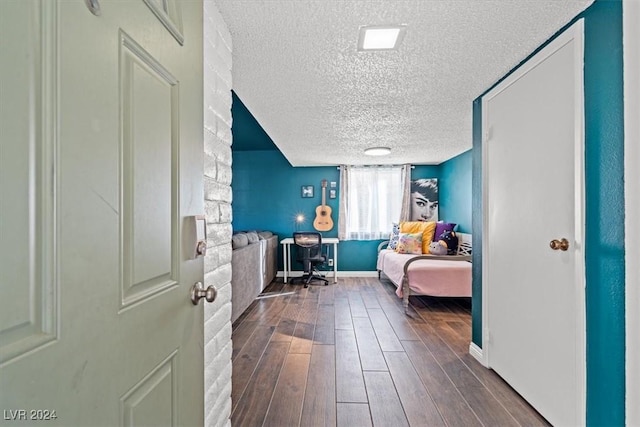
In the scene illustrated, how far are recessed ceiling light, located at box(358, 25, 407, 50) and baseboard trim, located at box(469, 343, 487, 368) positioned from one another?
2.15m

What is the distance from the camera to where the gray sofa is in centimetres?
304

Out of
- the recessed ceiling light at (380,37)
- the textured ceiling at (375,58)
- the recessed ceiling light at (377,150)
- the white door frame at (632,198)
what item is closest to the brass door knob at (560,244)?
the white door frame at (632,198)

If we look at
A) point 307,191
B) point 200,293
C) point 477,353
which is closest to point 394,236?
point 307,191

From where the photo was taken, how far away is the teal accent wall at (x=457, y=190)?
14.6 feet

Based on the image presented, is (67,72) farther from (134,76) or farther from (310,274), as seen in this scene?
(310,274)

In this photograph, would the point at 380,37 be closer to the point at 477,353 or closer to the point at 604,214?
the point at 604,214

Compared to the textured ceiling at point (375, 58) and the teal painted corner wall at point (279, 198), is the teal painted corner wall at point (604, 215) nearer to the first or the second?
the textured ceiling at point (375, 58)

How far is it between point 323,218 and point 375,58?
3.91 metres

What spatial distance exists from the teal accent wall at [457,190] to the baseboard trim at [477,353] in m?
2.47

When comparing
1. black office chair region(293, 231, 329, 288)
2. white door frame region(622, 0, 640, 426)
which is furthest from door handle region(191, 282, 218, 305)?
black office chair region(293, 231, 329, 288)

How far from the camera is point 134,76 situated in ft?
1.98

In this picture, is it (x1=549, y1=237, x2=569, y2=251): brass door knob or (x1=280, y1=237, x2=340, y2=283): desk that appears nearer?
(x1=549, y1=237, x2=569, y2=251): brass door knob

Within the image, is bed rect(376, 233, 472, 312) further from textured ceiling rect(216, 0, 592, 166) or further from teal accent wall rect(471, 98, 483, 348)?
textured ceiling rect(216, 0, 592, 166)

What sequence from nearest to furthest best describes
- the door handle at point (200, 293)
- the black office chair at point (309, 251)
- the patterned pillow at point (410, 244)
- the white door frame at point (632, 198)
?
the door handle at point (200, 293)
the white door frame at point (632, 198)
the patterned pillow at point (410, 244)
the black office chair at point (309, 251)
